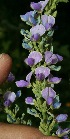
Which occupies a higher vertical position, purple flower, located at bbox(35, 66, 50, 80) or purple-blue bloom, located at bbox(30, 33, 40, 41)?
purple-blue bloom, located at bbox(30, 33, 40, 41)

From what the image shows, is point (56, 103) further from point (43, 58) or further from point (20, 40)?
point (20, 40)

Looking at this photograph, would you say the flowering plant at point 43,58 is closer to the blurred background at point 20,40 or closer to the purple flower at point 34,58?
the purple flower at point 34,58

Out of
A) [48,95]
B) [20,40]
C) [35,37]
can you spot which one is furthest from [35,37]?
[20,40]

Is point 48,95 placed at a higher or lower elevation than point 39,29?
lower

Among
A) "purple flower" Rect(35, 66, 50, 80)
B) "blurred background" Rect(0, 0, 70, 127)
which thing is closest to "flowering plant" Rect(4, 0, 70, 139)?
"purple flower" Rect(35, 66, 50, 80)

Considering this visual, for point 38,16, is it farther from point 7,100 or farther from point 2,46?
point 2,46

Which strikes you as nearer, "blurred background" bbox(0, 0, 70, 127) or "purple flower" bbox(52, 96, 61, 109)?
"purple flower" bbox(52, 96, 61, 109)

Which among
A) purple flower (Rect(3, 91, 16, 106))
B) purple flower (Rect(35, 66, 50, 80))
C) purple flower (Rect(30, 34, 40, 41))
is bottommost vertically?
purple flower (Rect(3, 91, 16, 106))

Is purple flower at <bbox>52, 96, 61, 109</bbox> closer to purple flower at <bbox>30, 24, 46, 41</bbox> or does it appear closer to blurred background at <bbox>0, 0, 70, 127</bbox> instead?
purple flower at <bbox>30, 24, 46, 41</bbox>

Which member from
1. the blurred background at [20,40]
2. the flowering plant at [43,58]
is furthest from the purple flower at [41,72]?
the blurred background at [20,40]
